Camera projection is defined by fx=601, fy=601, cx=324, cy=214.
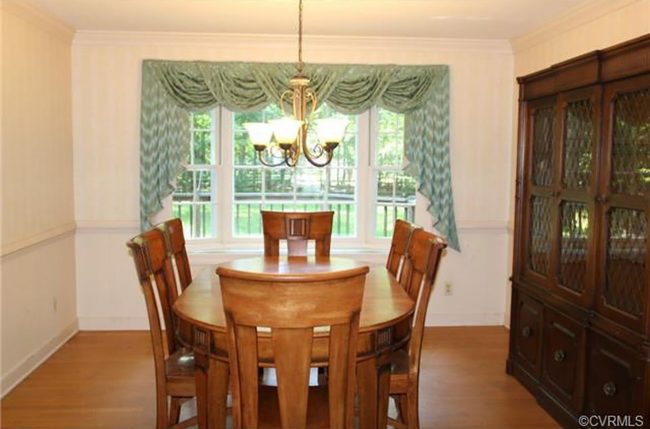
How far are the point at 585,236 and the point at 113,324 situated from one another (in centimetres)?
368

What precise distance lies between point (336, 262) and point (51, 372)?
2.03 metres

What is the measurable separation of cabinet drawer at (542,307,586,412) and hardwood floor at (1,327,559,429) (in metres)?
0.20

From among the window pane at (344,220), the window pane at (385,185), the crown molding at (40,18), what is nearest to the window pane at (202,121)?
the crown molding at (40,18)

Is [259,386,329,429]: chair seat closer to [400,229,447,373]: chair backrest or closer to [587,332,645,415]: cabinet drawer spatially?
[400,229,447,373]: chair backrest

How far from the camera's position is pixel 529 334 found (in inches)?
145

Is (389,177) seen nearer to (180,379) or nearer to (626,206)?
(626,206)

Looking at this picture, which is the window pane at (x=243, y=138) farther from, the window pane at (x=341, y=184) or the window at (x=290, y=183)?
the window pane at (x=341, y=184)

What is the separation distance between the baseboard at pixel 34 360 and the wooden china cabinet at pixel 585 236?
124 inches

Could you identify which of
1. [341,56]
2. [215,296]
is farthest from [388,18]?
[215,296]

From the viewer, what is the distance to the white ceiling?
377 centimetres

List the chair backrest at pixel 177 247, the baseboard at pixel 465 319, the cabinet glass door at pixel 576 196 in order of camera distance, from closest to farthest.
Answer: the cabinet glass door at pixel 576 196
the chair backrest at pixel 177 247
the baseboard at pixel 465 319

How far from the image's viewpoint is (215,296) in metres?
2.73

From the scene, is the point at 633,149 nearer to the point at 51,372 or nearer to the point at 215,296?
the point at 215,296

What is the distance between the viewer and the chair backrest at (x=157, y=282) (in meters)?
2.60
